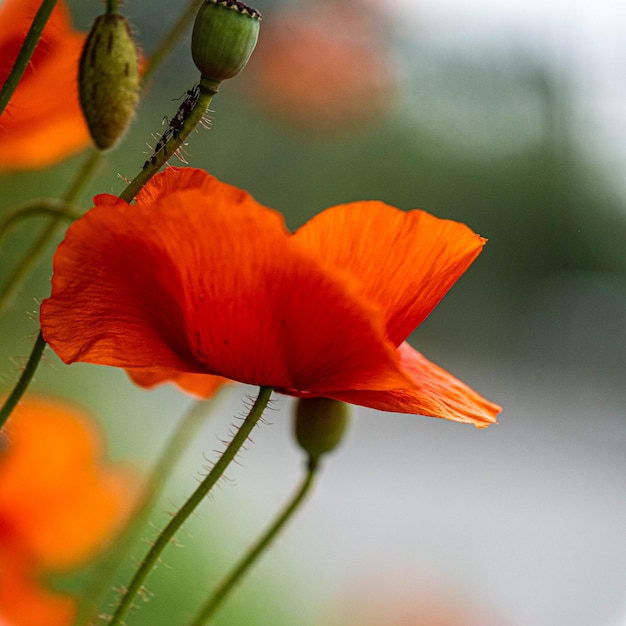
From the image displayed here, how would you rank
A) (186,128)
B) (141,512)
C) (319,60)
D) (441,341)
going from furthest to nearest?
(441,341) → (319,60) → (141,512) → (186,128)

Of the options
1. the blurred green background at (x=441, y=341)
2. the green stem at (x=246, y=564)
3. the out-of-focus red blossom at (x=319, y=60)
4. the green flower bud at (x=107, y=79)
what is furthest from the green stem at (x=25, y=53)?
the out-of-focus red blossom at (x=319, y=60)

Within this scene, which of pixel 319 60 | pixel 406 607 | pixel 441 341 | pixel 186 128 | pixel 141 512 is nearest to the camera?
pixel 186 128

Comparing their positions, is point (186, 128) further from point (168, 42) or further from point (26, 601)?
point (26, 601)

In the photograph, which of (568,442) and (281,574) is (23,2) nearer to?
(281,574)

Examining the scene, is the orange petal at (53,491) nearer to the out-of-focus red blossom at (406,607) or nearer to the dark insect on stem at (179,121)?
the dark insect on stem at (179,121)

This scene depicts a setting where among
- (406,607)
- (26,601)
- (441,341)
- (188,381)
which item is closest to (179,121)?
(188,381)

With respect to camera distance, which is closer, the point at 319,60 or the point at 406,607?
the point at 406,607

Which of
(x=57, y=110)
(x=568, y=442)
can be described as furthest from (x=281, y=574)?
(x=57, y=110)

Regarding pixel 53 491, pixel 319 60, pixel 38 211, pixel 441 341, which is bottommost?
pixel 53 491
